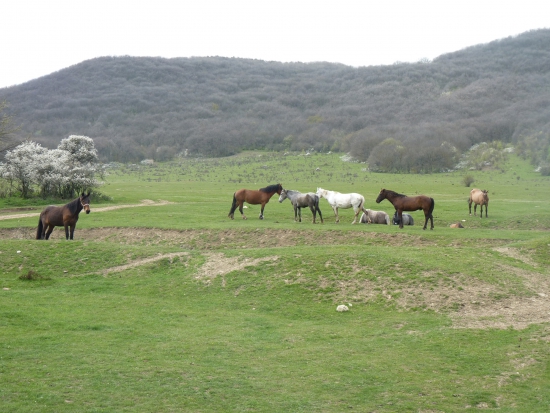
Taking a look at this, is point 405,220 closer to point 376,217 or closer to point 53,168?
point 376,217

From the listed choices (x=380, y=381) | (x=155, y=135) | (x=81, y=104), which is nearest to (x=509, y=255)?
(x=380, y=381)

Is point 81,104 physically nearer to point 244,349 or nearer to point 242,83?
point 242,83

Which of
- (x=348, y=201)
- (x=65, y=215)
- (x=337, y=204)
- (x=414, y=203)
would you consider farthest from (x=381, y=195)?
(x=65, y=215)

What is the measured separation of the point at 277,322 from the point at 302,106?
506 ft

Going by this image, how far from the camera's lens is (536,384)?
870cm

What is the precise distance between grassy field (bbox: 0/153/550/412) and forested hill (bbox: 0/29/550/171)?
61.8m

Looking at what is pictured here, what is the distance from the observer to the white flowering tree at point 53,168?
37.3 meters

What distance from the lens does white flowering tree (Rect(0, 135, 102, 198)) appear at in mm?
37281

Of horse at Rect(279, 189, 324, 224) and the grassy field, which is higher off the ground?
horse at Rect(279, 189, 324, 224)

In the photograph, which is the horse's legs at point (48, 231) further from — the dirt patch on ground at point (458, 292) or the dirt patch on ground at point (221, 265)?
the dirt patch on ground at point (221, 265)

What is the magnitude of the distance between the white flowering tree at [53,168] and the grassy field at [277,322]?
609 inches

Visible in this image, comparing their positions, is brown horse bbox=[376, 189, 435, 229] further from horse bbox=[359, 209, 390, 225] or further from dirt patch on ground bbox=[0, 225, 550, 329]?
dirt patch on ground bbox=[0, 225, 550, 329]

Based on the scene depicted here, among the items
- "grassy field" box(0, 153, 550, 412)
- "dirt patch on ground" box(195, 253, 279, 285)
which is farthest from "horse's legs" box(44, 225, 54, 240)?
"dirt patch on ground" box(195, 253, 279, 285)

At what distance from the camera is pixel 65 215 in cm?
2164
